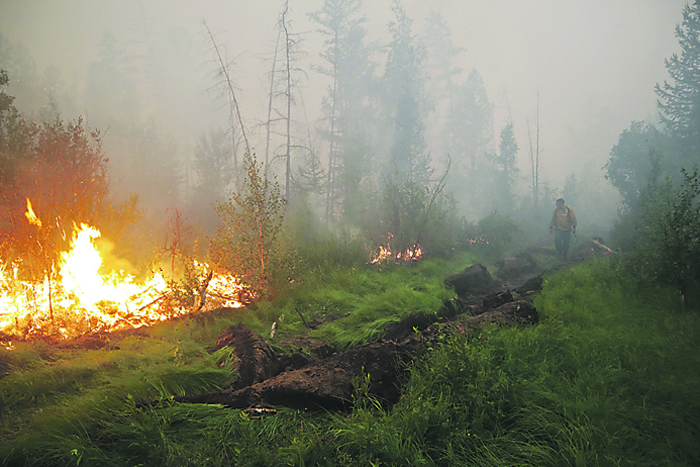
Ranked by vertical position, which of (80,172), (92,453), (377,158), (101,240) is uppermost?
(377,158)

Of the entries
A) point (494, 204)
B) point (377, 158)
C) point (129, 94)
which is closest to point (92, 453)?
point (377, 158)

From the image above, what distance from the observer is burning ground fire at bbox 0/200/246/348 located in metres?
5.63

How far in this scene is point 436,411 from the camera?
2.84 meters

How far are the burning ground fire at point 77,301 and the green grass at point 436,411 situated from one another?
1.08 m

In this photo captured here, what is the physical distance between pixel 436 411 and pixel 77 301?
6.52m

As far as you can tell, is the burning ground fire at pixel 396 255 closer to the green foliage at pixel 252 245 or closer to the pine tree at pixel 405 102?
the green foliage at pixel 252 245

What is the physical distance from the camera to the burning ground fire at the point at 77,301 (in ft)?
18.5

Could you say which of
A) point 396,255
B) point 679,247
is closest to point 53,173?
point 396,255

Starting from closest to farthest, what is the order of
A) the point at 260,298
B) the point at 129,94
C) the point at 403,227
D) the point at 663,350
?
1. the point at 663,350
2. the point at 260,298
3. the point at 403,227
4. the point at 129,94

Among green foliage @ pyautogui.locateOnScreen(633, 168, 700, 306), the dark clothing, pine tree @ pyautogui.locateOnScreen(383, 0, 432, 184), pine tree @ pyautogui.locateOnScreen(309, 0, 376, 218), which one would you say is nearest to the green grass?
→ green foliage @ pyautogui.locateOnScreen(633, 168, 700, 306)

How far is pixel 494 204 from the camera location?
104 ft

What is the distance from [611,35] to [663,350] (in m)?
174

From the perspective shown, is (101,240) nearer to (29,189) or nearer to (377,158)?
(29,189)

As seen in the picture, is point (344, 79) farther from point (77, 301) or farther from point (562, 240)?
point (77, 301)
